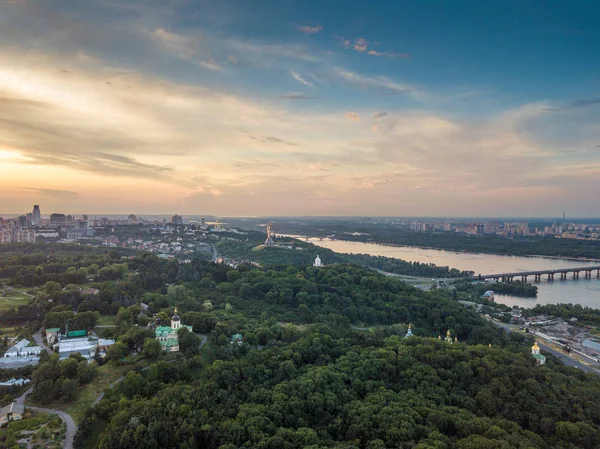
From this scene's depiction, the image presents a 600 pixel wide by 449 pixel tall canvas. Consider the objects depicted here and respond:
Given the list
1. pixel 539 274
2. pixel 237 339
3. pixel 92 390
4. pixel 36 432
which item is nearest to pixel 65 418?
pixel 36 432

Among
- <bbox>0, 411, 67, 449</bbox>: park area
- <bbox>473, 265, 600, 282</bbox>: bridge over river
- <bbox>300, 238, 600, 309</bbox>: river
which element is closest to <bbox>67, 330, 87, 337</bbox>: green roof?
<bbox>0, 411, 67, 449</bbox>: park area

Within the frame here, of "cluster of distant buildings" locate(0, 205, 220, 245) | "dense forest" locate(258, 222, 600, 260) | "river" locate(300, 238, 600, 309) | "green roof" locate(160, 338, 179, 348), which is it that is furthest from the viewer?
"dense forest" locate(258, 222, 600, 260)

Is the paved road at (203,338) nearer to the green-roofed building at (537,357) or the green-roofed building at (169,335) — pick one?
the green-roofed building at (169,335)

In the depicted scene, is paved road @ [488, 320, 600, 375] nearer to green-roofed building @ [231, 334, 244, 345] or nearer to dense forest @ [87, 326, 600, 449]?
dense forest @ [87, 326, 600, 449]

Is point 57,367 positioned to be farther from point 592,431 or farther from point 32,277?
point 592,431

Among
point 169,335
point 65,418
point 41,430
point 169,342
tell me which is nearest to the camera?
point 41,430

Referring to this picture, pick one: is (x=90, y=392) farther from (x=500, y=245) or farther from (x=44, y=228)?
(x=500, y=245)

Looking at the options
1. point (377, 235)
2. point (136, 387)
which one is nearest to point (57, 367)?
point (136, 387)

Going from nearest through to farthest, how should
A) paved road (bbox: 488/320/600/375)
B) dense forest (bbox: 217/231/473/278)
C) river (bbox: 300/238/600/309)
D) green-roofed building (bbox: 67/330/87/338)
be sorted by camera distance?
green-roofed building (bbox: 67/330/87/338) < paved road (bbox: 488/320/600/375) < river (bbox: 300/238/600/309) < dense forest (bbox: 217/231/473/278)
